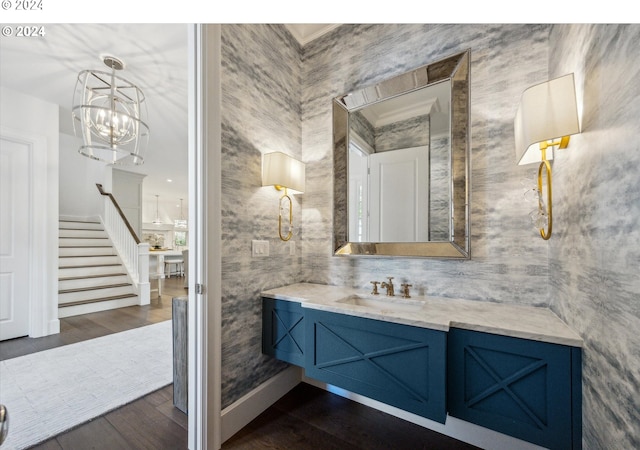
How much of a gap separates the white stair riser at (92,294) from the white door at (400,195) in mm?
4901

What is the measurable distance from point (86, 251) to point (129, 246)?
2.37ft

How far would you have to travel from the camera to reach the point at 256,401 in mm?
1827

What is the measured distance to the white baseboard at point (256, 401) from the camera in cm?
163

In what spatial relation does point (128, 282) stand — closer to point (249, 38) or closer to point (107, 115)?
point (107, 115)

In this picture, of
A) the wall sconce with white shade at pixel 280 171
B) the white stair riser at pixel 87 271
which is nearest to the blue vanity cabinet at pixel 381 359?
the wall sconce with white shade at pixel 280 171

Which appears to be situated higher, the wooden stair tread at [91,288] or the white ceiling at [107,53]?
the white ceiling at [107,53]

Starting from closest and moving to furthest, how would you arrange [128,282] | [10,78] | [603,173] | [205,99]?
[603,173], [205,99], [10,78], [128,282]

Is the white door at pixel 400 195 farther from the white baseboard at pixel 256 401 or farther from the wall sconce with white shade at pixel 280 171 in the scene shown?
the white baseboard at pixel 256 401

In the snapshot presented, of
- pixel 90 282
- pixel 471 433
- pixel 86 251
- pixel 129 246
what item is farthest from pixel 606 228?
pixel 86 251

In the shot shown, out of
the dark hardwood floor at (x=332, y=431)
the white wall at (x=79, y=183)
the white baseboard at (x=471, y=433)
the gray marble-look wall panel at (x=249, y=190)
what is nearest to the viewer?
the white baseboard at (x=471, y=433)

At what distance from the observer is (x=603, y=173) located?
0.93m

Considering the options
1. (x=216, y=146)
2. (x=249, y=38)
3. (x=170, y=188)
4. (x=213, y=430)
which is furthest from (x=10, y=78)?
(x=170, y=188)

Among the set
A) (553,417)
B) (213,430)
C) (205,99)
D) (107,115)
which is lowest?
(213,430)

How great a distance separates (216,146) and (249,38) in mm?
905
